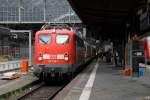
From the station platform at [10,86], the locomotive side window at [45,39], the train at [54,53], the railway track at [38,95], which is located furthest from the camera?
the locomotive side window at [45,39]

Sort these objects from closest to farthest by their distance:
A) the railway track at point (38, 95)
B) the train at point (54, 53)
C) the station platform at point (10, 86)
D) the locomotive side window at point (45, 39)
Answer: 1. the railway track at point (38, 95)
2. the station platform at point (10, 86)
3. the train at point (54, 53)
4. the locomotive side window at point (45, 39)

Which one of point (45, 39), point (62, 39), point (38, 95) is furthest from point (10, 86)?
point (62, 39)

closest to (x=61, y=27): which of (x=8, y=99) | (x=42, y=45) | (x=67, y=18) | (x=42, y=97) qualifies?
(x=42, y=45)

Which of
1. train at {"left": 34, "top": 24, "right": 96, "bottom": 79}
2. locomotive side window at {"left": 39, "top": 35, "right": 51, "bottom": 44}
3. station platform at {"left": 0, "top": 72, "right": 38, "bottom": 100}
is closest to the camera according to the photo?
station platform at {"left": 0, "top": 72, "right": 38, "bottom": 100}

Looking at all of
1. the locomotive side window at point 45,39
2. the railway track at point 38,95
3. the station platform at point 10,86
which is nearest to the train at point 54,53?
the locomotive side window at point 45,39

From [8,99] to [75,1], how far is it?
11.9 m

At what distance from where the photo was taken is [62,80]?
25.1m

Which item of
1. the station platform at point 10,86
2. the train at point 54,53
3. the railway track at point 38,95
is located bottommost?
the railway track at point 38,95

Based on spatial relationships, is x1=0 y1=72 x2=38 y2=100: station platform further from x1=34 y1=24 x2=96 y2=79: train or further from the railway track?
x1=34 y1=24 x2=96 y2=79: train

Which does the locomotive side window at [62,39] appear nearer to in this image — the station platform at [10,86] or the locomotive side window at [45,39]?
the locomotive side window at [45,39]

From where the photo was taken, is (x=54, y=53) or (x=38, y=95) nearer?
(x=38, y=95)

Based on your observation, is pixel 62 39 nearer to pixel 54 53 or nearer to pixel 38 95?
pixel 54 53

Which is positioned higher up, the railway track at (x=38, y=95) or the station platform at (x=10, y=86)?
the station platform at (x=10, y=86)

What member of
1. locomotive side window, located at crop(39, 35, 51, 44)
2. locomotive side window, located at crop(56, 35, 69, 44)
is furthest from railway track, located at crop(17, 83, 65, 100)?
locomotive side window, located at crop(56, 35, 69, 44)
